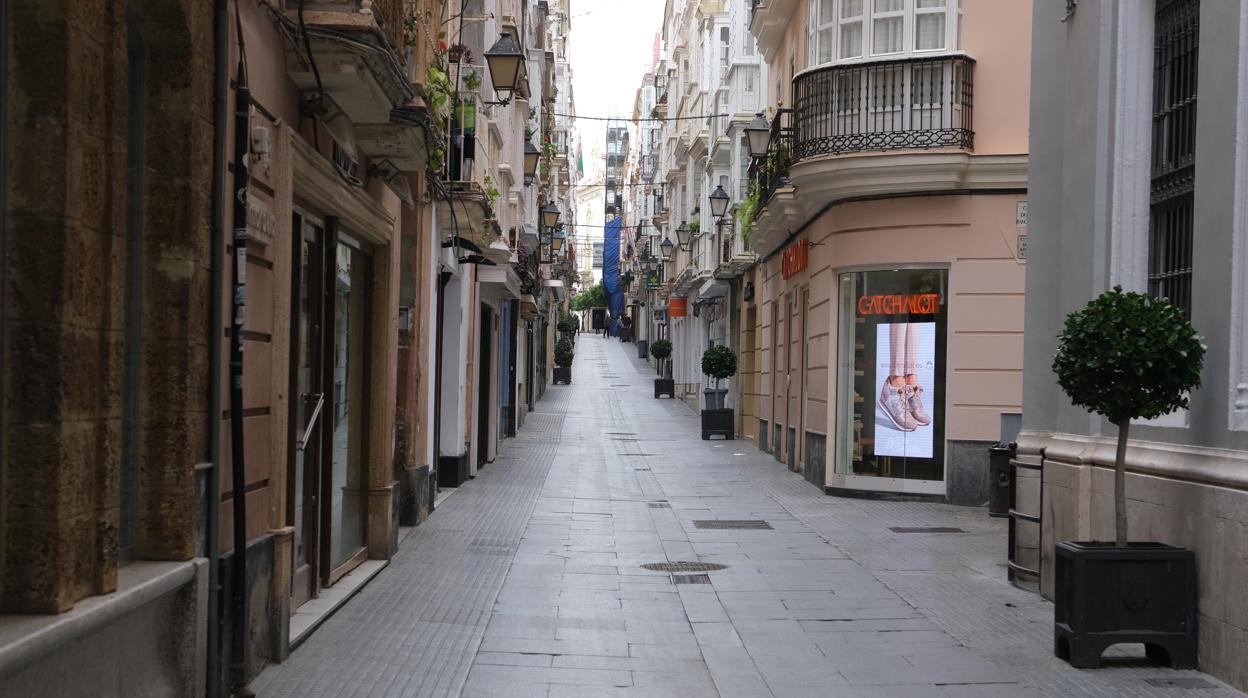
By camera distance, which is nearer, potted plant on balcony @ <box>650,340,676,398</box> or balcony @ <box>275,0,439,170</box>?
balcony @ <box>275,0,439,170</box>

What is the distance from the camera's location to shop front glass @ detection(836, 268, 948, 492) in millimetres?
17359

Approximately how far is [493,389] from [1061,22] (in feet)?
48.3

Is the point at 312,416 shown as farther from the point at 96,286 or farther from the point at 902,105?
the point at 902,105

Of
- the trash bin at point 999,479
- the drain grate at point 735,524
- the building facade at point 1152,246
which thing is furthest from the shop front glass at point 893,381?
the building facade at point 1152,246

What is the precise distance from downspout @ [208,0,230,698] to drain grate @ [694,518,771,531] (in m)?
8.78

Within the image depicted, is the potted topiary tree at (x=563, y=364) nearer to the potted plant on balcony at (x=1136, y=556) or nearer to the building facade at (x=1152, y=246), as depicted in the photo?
the building facade at (x=1152, y=246)

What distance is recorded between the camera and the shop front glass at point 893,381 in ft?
57.0

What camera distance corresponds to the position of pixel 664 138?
2408 inches

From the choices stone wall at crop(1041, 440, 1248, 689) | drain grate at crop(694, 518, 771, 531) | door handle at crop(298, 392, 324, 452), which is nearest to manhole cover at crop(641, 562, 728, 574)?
drain grate at crop(694, 518, 771, 531)

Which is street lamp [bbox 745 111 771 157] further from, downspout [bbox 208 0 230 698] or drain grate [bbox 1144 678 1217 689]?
downspout [bbox 208 0 230 698]

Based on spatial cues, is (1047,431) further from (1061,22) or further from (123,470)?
(123,470)

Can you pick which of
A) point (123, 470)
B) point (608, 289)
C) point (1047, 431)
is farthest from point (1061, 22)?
point (608, 289)

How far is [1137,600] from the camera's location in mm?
7488

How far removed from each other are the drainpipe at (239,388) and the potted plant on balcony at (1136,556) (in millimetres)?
4668
